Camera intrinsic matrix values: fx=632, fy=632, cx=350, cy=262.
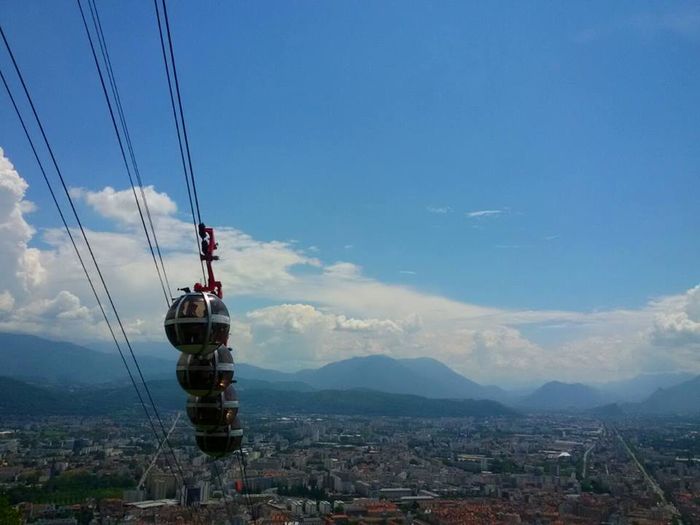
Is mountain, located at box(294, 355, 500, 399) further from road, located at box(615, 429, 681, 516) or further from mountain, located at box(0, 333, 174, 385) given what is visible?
road, located at box(615, 429, 681, 516)

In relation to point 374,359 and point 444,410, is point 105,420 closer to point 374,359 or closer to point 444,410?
point 444,410

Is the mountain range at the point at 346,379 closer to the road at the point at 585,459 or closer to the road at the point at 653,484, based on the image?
the road at the point at 585,459

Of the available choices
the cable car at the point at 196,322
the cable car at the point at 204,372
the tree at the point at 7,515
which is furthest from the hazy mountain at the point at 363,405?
the cable car at the point at 196,322

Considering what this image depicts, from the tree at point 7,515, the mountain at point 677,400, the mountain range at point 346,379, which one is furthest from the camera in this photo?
the mountain range at point 346,379

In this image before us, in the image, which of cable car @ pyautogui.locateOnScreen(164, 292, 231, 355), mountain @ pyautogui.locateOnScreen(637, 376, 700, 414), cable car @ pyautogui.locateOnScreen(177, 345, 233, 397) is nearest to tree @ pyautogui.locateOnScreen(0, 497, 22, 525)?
cable car @ pyautogui.locateOnScreen(177, 345, 233, 397)

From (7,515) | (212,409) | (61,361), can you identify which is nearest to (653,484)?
(7,515)

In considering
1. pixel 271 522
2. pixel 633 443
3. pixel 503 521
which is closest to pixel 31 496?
pixel 271 522
